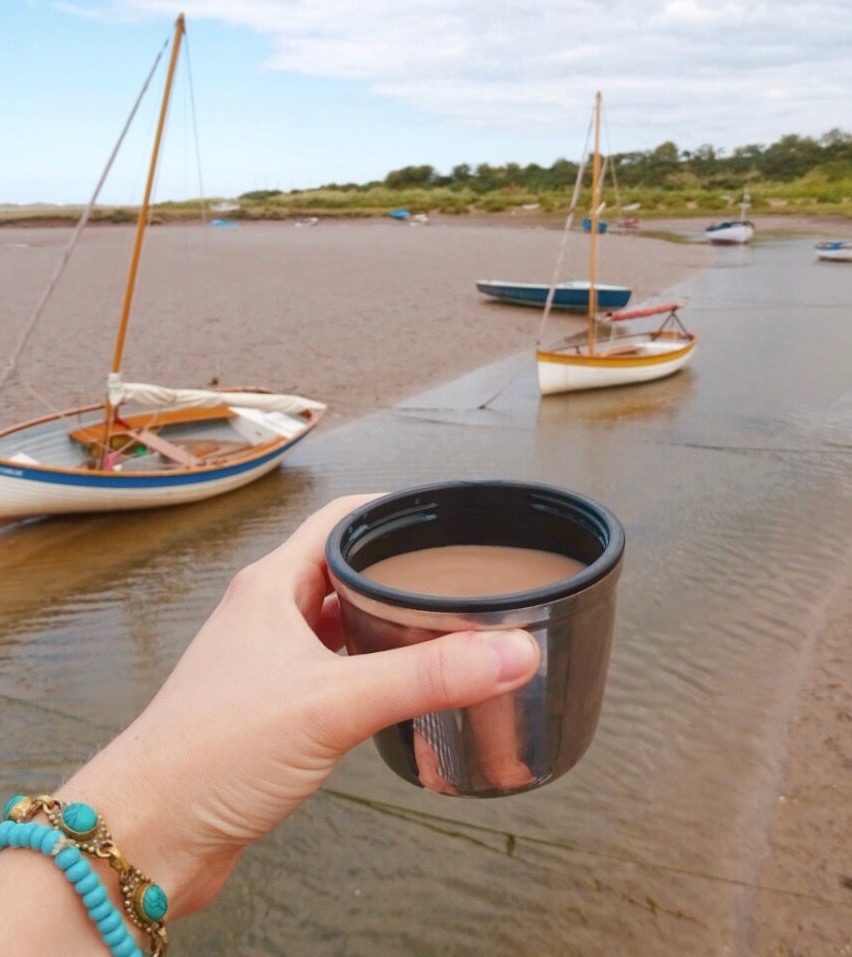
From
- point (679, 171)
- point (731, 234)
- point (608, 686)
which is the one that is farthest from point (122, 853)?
point (679, 171)

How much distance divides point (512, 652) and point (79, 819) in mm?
871

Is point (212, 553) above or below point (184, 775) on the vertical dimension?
below

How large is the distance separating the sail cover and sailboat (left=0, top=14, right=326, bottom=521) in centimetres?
1

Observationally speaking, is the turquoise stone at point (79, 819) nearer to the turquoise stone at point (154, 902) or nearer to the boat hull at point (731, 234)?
the turquoise stone at point (154, 902)

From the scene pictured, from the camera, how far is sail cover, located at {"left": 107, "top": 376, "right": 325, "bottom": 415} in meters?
9.16

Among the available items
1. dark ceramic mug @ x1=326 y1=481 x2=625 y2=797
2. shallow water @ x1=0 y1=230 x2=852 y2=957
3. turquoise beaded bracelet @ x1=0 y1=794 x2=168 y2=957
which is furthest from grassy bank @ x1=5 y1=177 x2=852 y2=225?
turquoise beaded bracelet @ x1=0 y1=794 x2=168 y2=957

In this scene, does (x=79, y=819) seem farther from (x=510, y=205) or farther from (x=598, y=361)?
(x=510, y=205)

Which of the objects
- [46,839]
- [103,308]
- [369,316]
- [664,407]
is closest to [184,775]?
[46,839]

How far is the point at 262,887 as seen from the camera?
3.81 m

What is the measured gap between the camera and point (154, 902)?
5.15ft

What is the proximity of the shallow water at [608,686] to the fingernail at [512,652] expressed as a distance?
261 cm

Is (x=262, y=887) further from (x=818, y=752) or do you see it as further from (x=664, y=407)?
(x=664, y=407)

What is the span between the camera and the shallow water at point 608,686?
3627 mm

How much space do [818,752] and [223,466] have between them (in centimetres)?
646
